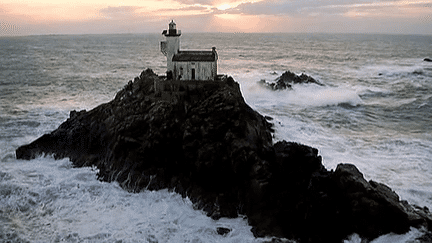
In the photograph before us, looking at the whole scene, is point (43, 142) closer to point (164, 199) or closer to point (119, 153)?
point (119, 153)

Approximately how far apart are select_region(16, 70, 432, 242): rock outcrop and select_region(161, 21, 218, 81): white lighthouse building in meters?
1.56

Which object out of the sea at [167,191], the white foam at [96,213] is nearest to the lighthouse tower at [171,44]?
the sea at [167,191]

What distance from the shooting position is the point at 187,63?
105ft

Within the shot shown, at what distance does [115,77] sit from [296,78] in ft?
123

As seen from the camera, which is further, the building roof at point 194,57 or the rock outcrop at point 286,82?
the rock outcrop at point 286,82

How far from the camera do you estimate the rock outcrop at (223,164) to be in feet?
68.1

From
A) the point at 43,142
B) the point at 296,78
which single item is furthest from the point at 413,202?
the point at 296,78

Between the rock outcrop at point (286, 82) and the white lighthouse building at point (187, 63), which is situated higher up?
the white lighthouse building at point (187, 63)

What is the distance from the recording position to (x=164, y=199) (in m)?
25.3

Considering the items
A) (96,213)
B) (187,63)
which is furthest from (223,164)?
(187,63)

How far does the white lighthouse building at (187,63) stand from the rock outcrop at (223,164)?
1558mm

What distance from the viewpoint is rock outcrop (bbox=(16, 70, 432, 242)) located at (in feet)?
68.1

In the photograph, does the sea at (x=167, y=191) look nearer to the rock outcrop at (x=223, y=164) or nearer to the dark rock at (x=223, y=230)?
the dark rock at (x=223, y=230)

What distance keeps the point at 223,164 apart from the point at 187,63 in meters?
11.5
